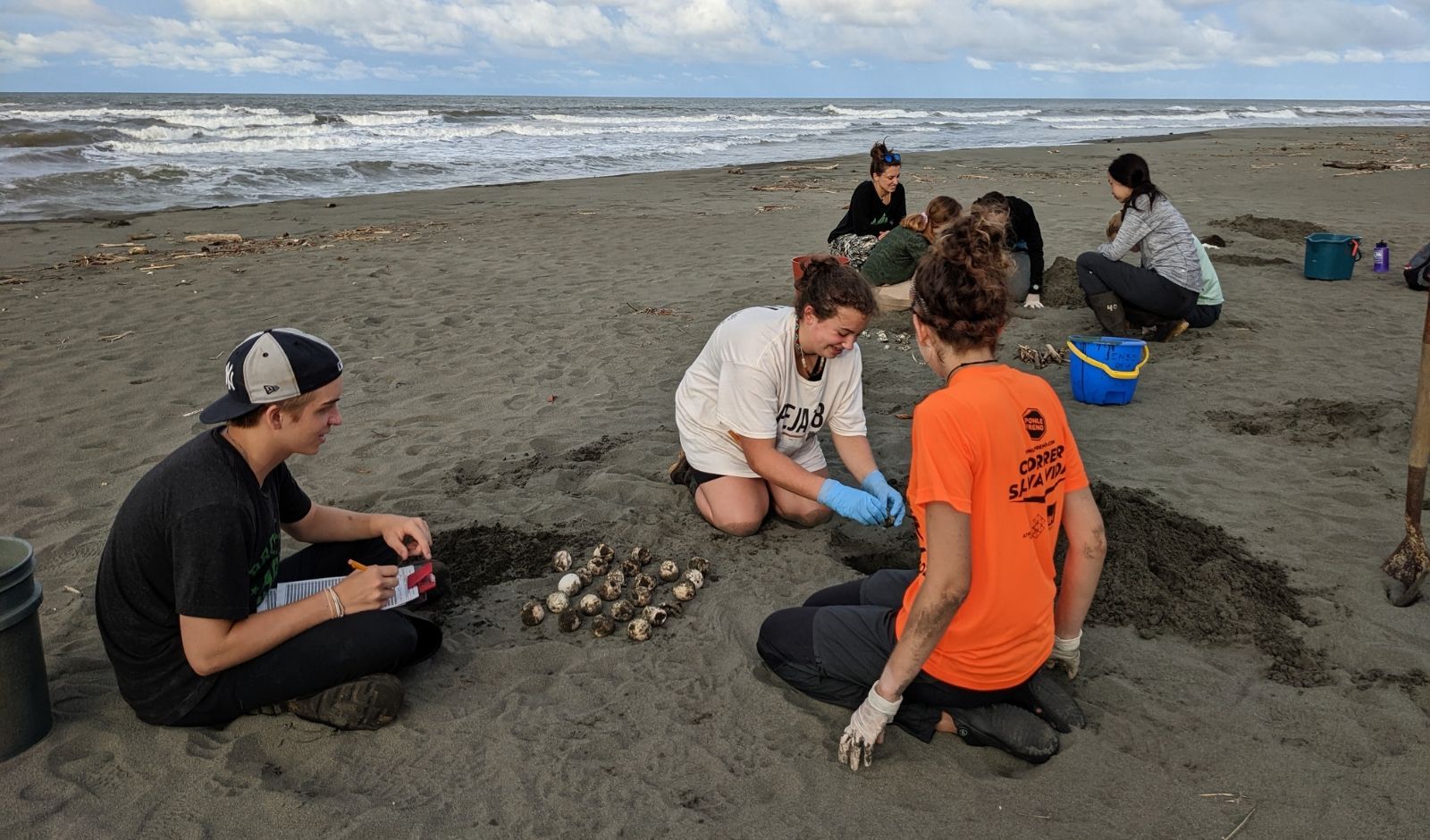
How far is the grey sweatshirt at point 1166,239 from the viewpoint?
256 inches

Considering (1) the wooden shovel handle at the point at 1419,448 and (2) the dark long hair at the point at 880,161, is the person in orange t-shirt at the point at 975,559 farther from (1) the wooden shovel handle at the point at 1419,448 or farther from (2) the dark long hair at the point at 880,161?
(2) the dark long hair at the point at 880,161

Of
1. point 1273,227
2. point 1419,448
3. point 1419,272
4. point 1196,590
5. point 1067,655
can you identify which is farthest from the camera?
point 1273,227

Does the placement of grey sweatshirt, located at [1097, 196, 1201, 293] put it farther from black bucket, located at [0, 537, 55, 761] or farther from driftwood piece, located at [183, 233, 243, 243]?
driftwood piece, located at [183, 233, 243, 243]

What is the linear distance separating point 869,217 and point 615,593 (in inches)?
209

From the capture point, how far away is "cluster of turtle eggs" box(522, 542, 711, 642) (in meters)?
3.52

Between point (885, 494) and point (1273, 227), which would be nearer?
point (885, 494)

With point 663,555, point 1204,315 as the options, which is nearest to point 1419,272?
point 1204,315

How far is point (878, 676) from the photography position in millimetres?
2828

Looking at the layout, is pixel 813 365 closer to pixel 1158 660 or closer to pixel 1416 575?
pixel 1158 660

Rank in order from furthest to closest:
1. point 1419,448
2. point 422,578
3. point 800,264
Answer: point 800,264, point 1419,448, point 422,578

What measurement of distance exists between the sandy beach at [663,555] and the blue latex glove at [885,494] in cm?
35

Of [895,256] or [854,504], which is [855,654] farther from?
[895,256]

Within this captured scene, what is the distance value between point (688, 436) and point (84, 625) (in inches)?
97.5

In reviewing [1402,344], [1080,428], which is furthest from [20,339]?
[1402,344]
